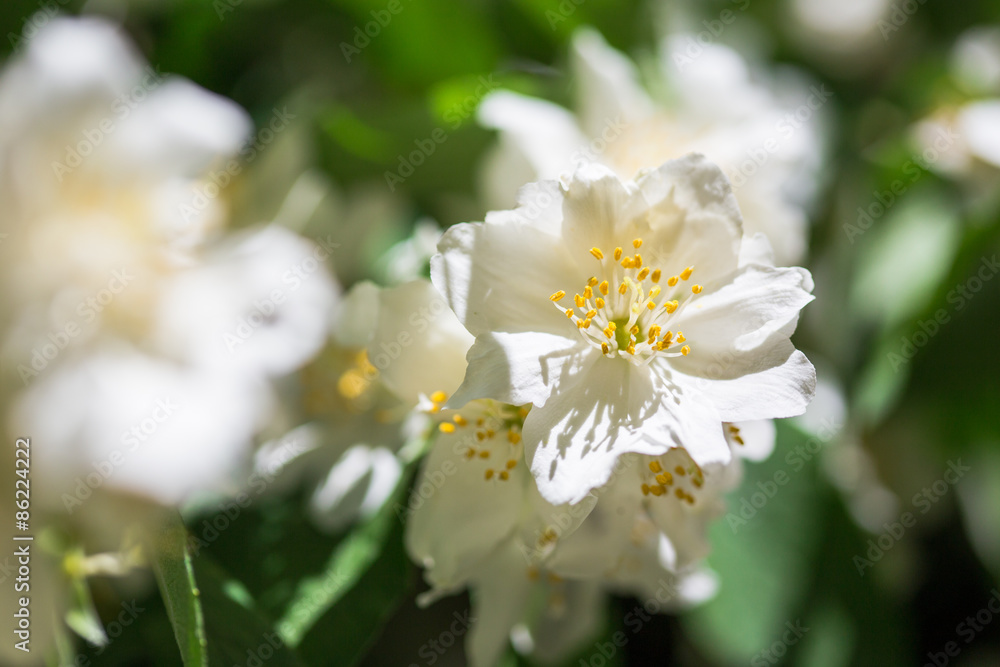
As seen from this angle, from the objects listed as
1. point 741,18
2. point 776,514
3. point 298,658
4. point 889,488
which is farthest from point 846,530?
point 741,18

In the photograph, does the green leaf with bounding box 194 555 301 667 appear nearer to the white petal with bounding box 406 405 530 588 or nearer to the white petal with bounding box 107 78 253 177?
the white petal with bounding box 406 405 530 588

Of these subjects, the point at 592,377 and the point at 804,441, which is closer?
the point at 592,377

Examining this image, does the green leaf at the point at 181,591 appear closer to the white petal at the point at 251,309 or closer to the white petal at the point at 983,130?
the white petal at the point at 251,309

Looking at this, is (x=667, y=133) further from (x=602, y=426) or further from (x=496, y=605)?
(x=496, y=605)

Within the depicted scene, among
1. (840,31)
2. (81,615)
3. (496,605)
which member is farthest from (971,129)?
(81,615)

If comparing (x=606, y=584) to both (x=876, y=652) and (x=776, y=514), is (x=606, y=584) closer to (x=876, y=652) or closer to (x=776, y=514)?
(x=776, y=514)

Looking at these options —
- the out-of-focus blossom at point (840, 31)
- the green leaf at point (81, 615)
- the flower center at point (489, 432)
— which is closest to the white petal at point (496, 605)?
the flower center at point (489, 432)

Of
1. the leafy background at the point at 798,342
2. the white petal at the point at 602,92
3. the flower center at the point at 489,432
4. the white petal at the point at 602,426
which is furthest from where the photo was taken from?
the white petal at the point at 602,92
